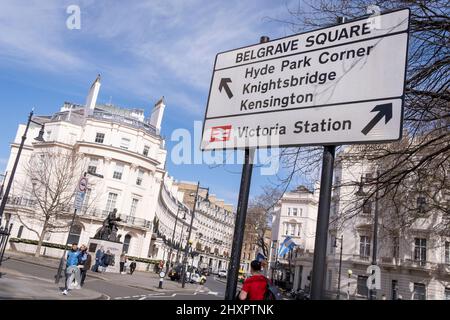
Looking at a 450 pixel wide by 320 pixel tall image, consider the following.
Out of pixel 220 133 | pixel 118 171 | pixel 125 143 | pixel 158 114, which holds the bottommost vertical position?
pixel 220 133

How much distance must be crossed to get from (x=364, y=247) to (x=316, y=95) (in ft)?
159

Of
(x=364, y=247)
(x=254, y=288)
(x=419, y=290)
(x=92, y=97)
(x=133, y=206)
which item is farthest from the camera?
(x=92, y=97)

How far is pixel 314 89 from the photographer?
8.84 ft

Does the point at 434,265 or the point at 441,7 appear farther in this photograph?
the point at 434,265

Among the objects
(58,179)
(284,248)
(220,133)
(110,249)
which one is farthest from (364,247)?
(220,133)

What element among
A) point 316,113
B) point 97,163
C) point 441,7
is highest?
point 97,163

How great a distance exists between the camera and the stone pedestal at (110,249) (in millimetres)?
31391

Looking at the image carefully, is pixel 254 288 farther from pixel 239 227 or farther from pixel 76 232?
pixel 76 232

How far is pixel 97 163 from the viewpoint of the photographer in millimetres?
51594

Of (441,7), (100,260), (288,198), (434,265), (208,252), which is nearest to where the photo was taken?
(441,7)

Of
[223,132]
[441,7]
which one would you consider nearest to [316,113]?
[223,132]

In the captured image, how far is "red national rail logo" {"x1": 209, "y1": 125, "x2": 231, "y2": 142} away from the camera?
9.85 feet
